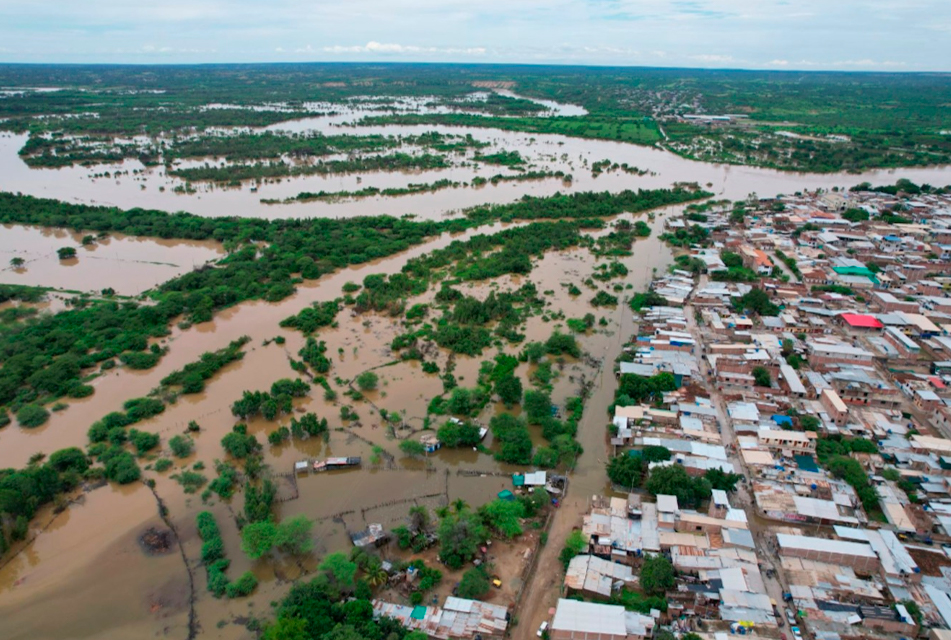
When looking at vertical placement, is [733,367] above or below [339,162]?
below

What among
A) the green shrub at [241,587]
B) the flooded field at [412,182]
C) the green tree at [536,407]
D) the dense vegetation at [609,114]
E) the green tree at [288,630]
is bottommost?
the green shrub at [241,587]

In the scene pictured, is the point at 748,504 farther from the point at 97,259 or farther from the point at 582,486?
the point at 97,259

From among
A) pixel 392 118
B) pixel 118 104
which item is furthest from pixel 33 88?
pixel 392 118

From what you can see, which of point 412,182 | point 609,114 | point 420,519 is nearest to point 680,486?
point 420,519

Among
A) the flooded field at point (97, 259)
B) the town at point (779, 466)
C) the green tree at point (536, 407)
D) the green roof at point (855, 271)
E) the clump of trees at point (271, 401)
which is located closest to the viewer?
the town at point (779, 466)

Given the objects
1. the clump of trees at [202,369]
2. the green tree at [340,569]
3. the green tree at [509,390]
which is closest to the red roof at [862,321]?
the green tree at [509,390]

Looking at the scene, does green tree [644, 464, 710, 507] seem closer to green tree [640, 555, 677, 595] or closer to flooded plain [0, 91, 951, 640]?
flooded plain [0, 91, 951, 640]

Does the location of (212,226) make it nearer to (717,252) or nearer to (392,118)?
(717,252)

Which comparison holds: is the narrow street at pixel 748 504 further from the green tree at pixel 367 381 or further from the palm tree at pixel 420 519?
the green tree at pixel 367 381
